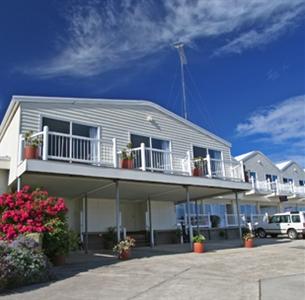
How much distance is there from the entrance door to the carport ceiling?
1272 mm

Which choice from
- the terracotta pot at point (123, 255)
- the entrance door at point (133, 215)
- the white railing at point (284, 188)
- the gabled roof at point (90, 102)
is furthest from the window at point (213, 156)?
the white railing at point (284, 188)

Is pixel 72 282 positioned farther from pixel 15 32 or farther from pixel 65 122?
pixel 15 32

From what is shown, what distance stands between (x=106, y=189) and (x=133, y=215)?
18.3 ft

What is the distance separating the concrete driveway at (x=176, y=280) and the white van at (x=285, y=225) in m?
12.6

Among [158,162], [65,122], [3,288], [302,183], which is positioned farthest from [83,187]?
[302,183]

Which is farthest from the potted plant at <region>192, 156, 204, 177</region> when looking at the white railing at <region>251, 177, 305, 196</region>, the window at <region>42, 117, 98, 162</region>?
the white railing at <region>251, 177, 305, 196</region>

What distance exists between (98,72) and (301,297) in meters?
15.1

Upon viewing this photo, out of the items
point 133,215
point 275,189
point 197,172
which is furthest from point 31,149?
point 275,189

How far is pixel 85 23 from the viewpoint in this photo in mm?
13234

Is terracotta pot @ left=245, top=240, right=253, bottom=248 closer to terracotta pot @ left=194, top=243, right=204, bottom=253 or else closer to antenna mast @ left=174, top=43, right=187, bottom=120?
terracotta pot @ left=194, top=243, right=204, bottom=253

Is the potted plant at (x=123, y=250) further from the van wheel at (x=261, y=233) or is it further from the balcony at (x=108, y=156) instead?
the van wheel at (x=261, y=233)

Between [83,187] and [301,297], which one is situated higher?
[83,187]

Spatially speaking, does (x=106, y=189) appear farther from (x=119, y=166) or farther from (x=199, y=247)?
(x=199, y=247)

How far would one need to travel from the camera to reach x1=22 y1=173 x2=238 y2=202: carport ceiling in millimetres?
12505
